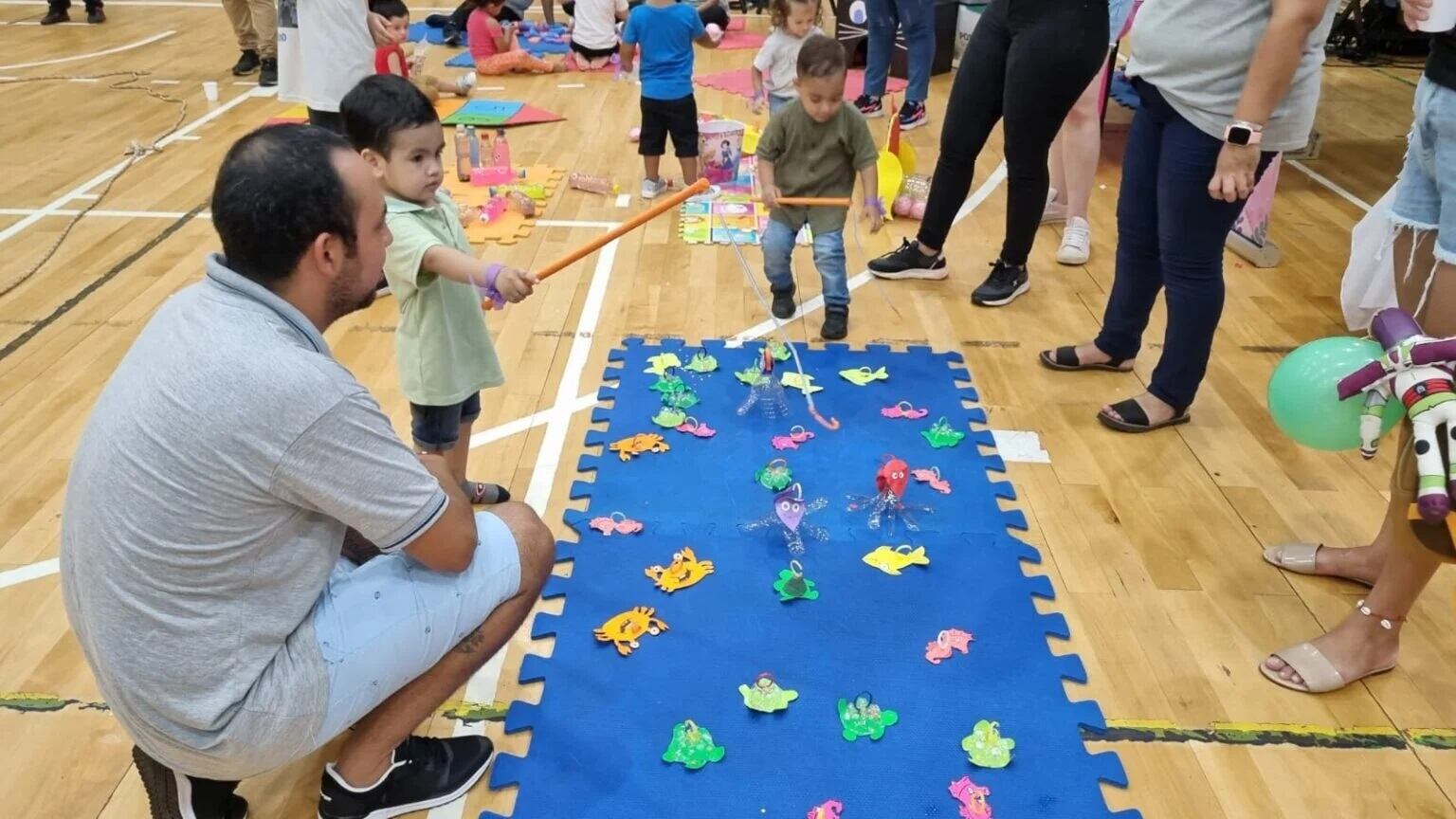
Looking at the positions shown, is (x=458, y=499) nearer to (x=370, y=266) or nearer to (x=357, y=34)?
(x=370, y=266)

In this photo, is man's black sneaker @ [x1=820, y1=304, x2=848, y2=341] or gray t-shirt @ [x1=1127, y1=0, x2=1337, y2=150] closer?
gray t-shirt @ [x1=1127, y1=0, x2=1337, y2=150]

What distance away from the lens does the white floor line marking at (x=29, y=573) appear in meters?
2.20

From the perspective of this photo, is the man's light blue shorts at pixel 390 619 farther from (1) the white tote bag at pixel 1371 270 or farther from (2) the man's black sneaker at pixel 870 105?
(2) the man's black sneaker at pixel 870 105

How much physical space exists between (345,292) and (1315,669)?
1913mm

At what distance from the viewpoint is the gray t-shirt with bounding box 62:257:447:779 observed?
4.21 ft

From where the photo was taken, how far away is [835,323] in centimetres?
329

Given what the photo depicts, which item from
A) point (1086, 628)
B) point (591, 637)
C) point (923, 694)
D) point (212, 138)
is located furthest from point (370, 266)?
point (212, 138)

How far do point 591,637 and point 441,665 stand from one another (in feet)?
1.50

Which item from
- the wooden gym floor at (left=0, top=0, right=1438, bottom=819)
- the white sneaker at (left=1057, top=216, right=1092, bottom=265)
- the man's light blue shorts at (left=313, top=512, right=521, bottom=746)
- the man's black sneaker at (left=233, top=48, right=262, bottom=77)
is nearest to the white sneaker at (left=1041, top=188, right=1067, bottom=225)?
the wooden gym floor at (left=0, top=0, right=1438, bottom=819)

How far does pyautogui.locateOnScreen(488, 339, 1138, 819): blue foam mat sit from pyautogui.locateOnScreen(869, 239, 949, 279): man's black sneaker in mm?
1071

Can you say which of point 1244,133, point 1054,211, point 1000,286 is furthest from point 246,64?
point 1244,133

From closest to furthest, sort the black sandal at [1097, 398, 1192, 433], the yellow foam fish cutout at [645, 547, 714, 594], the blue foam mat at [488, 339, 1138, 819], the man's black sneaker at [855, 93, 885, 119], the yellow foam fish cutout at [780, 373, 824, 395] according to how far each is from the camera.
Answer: the blue foam mat at [488, 339, 1138, 819], the yellow foam fish cutout at [645, 547, 714, 594], the black sandal at [1097, 398, 1192, 433], the yellow foam fish cutout at [780, 373, 824, 395], the man's black sneaker at [855, 93, 885, 119]

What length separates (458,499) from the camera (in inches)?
61.7

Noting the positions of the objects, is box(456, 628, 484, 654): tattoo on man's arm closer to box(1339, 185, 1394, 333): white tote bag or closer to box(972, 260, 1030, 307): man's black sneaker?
box(1339, 185, 1394, 333): white tote bag
